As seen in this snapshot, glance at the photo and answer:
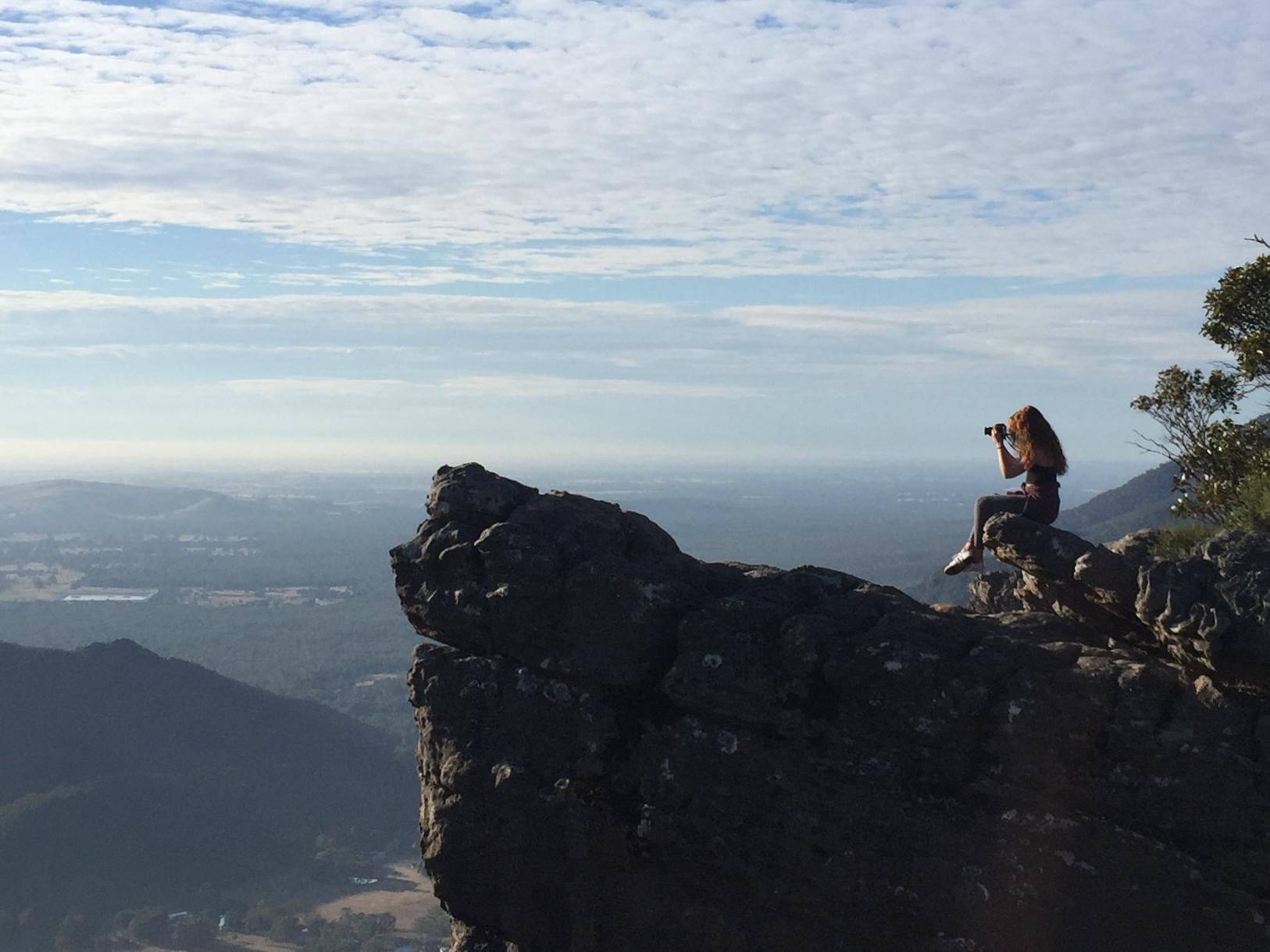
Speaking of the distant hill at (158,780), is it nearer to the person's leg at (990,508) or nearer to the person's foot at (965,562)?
the person's foot at (965,562)

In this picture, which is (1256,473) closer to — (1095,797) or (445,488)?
(1095,797)

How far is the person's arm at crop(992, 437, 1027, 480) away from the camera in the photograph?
19672 mm

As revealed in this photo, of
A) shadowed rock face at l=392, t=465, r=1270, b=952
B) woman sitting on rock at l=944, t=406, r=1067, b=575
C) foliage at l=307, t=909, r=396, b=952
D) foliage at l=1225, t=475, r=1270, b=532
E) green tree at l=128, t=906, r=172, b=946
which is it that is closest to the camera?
shadowed rock face at l=392, t=465, r=1270, b=952

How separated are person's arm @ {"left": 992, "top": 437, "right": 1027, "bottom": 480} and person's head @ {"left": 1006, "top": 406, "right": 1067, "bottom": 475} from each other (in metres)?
0.24

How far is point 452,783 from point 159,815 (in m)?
133

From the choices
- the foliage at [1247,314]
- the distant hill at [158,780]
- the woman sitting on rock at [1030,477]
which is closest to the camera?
the woman sitting on rock at [1030,477]

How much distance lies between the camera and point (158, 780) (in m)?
142

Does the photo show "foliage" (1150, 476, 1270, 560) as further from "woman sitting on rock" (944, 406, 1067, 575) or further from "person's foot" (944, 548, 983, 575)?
"person's foot" (944, 548, 983, 575)

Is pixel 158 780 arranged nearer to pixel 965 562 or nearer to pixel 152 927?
pixel 152 927

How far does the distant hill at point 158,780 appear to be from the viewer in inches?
4865

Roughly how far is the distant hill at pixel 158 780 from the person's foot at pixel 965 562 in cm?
11972

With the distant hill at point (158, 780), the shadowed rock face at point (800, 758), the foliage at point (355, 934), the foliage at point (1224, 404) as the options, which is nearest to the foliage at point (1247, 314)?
the foliage at point (1224, 404)

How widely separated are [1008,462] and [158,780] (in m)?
144

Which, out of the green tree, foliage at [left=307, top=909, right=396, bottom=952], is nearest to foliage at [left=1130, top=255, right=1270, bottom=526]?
foliage at [left=307, top=909, right=396, bottom=952]
